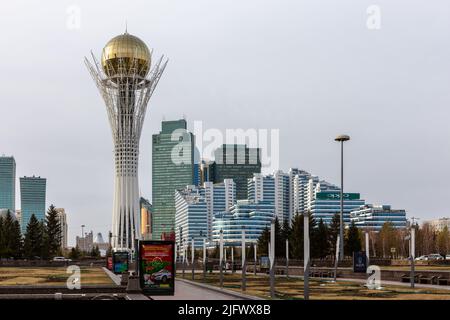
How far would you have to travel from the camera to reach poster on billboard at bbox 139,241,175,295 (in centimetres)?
2898

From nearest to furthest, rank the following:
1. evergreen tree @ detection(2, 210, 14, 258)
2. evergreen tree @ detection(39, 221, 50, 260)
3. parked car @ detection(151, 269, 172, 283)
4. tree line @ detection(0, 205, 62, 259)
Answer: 1. parked car @ detection(151, 269, 172, 283)
2. evergreen tree @ detection(2, 210, 14, 258)
3. tree line @ detection(0, 205, 62, 259)
4. evergreen tree @ detection(39, 221, 50, 260)

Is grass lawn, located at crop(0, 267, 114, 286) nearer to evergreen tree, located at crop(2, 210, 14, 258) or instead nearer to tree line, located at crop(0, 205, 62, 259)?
evergreen tree, located at crop(2, 210, 14, 258)

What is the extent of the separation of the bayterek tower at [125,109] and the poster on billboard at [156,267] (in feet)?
348

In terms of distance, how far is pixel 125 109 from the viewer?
134625mm

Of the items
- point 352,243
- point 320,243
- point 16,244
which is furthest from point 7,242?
point 352,243

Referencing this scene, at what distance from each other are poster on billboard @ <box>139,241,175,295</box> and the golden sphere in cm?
11223

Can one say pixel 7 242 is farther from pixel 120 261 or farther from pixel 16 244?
pixel 120 261

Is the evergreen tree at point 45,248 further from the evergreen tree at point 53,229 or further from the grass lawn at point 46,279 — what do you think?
the grass lawn at point 46,279

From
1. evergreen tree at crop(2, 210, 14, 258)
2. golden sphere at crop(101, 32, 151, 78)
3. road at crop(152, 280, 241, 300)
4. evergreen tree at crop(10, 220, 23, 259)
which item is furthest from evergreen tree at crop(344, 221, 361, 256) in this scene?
golden sphere at crop(101, 32, 151, 78)

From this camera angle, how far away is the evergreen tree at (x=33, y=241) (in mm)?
114250

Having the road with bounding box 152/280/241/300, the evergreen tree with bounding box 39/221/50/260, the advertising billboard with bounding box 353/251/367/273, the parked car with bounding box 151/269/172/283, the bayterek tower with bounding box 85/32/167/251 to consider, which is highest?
the bayterek tower with bounding box 85/32/167/251

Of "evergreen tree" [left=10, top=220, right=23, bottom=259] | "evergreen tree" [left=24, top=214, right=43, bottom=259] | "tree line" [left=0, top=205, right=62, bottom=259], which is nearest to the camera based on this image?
"tree line" [left=0, top=205, right=62, bottom=259]
